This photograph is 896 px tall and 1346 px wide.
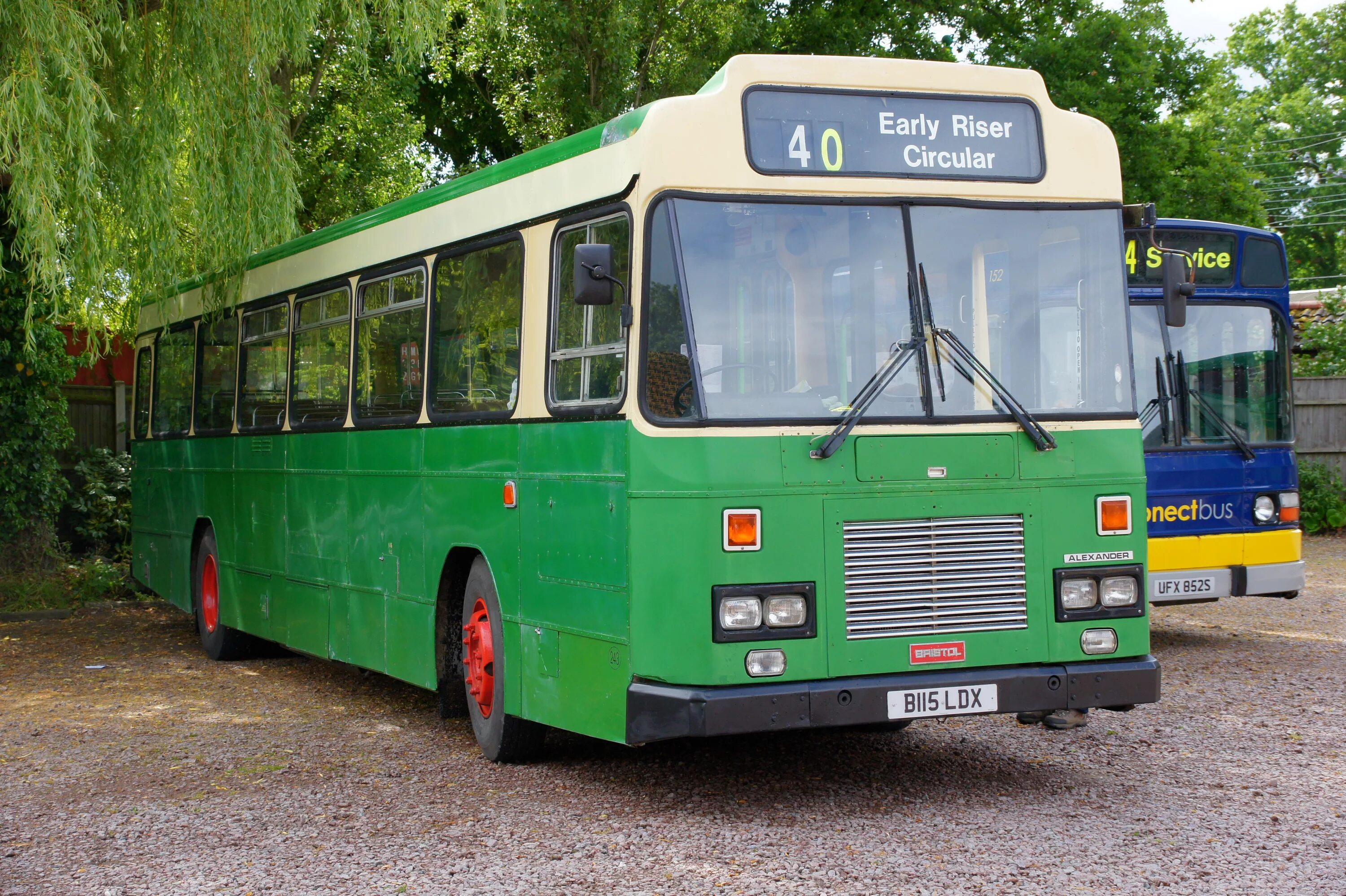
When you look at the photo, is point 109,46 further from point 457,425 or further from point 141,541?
point 457,425

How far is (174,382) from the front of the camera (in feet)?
47.0

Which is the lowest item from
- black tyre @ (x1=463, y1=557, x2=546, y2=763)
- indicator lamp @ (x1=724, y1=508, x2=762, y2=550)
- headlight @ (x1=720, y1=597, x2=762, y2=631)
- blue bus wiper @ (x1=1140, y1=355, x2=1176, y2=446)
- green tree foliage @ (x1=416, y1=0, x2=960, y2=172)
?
black tyre @ (x1=463, y1=557, x2=546, y2=763)

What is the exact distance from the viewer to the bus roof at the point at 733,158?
6.78 m

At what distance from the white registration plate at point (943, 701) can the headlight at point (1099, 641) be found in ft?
1.75

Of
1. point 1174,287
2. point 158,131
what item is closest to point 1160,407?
point 1174,287

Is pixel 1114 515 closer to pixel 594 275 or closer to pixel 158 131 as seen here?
pixel 594 275

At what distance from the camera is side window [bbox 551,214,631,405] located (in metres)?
6.96

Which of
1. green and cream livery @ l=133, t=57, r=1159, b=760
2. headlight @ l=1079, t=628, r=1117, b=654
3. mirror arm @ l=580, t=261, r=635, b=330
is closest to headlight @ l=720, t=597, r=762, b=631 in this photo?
green and cream livery @ l=133, t=57, r=1159, b=760

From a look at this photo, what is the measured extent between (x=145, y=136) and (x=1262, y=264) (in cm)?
895

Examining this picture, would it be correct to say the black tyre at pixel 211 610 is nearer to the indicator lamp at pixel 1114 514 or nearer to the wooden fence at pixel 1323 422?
the indicator lamp at pixel 1114 514

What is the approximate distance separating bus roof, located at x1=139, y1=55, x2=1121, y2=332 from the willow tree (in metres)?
4.00

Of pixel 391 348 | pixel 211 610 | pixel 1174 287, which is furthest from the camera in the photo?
pixel 211 610

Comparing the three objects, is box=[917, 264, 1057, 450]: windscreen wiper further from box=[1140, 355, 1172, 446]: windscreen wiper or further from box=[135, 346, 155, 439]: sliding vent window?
box=[135, 346, 155, 439]: sliding vent window

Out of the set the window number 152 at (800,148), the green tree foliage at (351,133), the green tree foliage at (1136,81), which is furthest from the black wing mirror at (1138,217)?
the green tree foliage at (1136,81)
